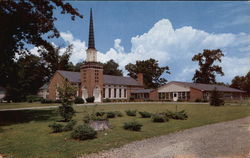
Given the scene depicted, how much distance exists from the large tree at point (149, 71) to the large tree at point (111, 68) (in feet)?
18.5

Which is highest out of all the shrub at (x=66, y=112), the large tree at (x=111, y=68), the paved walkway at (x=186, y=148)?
the large tree at (x=111, y=68)

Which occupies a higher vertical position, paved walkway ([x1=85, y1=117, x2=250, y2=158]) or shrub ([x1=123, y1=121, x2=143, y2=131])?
shrub ([x1=123, y1=121, x2=143, y2=131])

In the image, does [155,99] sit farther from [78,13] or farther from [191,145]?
[191,145]

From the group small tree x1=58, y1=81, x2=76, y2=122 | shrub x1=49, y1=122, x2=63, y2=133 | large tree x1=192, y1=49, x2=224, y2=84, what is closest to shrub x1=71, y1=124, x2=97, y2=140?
shrub x1=49, y1=122, x2=63, y2=133

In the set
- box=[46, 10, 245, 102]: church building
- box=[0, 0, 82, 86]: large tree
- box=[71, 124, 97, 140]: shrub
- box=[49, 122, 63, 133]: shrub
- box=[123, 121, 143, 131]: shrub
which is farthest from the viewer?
box=[46, 10, 245, 102]: church building

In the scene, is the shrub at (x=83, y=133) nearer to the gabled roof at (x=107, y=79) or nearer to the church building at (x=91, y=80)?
the church building at (x=91, y=80)

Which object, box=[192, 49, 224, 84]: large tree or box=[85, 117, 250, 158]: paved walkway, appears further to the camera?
box=[192, 49, 224, 84]: large tree

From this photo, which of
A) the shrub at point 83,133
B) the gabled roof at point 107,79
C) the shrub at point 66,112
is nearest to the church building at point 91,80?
the gabled roof at point 107,79

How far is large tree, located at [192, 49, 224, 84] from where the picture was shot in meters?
61.2

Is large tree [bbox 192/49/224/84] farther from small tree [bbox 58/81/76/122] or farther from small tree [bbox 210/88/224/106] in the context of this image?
small tree [bbox 58/81/76/122]

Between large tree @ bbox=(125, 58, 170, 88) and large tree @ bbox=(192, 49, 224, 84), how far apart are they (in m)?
14.0

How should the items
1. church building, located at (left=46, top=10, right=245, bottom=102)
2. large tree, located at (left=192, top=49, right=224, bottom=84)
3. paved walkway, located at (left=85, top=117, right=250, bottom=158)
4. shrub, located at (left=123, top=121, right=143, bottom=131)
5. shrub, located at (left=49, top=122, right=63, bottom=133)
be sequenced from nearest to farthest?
paved walkway, located at (left=85, top=117, right=250, bottom=158)
shrub, located at (left=49, top=122, right=63, bottom=133)
shrub, located at (left=123, top=121, right=143, bottom=131)
church building, located at (left=46, top=10, right=245, bottom=102)
large tree, located at (left=192, top=49, right=224, bottom=84)

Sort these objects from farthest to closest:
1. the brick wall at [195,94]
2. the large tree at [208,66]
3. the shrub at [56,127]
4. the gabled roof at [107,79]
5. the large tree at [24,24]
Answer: the large tree at [208,66] < the gabled roof at [107,79] < the brick wall at [195,94] < the large tree at [24,24] < the shrub at [56,127]

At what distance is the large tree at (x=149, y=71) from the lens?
2881 inches
